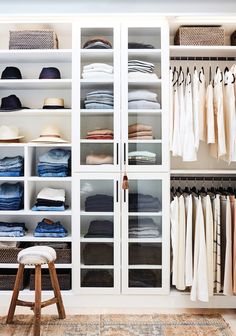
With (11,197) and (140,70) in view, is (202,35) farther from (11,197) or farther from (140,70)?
(11,197)

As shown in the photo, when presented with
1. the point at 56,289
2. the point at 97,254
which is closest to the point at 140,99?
the point at 97,254

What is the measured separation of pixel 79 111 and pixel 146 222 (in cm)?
104

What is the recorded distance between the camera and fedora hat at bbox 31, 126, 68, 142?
9.48ft

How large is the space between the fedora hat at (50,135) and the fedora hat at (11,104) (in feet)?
0.91

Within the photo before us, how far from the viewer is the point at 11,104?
9.66 ft

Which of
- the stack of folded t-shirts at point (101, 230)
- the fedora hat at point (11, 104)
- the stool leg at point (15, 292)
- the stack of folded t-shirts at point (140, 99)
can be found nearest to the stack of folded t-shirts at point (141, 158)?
the stack of folded t-shirts at point (140, 99)

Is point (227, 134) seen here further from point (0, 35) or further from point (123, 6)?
point (0, 35)

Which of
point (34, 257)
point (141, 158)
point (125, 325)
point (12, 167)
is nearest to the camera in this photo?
point (34, 257)

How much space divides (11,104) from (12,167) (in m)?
0.53

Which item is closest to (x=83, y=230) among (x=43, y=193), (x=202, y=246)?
(x=43, y=193)

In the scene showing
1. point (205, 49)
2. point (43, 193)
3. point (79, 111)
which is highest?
point (205, 49)

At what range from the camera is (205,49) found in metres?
2.87

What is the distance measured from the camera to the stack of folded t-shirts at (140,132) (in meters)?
2.82

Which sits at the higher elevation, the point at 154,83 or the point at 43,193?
the point at 154,83
